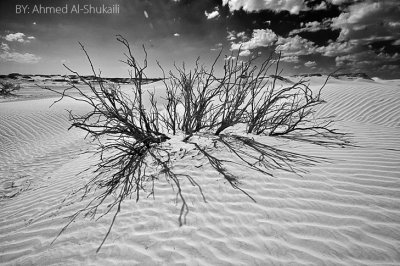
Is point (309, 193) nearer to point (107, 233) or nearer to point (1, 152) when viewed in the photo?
point (107, 233)

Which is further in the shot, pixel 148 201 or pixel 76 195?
pixel 76 195

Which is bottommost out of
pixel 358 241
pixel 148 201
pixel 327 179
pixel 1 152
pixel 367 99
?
pixel 1 152

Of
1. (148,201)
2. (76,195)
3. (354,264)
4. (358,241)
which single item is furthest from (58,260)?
(358,241)

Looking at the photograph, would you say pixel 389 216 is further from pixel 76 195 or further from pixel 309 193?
pixel 76 195

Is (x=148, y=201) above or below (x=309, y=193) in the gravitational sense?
below

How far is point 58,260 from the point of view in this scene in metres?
1.89

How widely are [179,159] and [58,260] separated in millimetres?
1848

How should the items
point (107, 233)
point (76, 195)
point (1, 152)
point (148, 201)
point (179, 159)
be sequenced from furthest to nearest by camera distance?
point (1, 152)
point (179, 159)
point (76, 195)
point (148, 201)
point (107, 233)

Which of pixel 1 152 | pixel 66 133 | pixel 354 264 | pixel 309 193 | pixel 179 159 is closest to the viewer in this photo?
pixel 354 264

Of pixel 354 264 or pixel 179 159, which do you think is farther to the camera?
pixel 179 159

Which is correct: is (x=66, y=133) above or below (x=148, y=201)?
below

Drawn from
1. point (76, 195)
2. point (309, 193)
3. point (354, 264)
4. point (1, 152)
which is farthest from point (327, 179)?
point (1, 152)

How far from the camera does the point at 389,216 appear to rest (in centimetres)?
190

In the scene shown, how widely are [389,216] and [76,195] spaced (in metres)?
3.51
